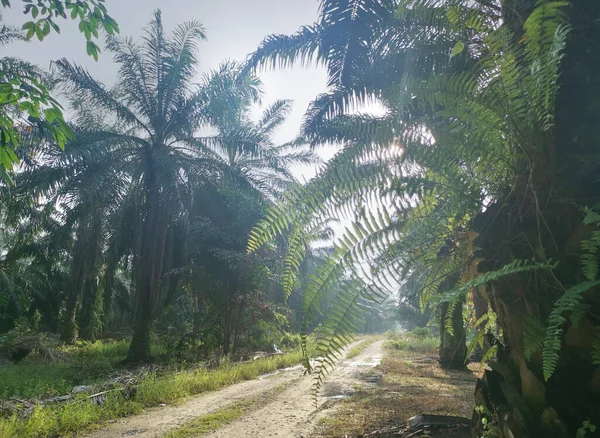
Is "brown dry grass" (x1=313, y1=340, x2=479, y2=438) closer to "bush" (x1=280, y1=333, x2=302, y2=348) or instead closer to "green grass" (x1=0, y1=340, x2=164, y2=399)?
"green grass" (x1=0, y1=340, x2=164, y2=399)

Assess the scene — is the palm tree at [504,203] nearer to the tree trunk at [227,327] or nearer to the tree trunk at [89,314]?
the tree trunk at [227,327]

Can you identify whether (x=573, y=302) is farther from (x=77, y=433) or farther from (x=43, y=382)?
(x=43, y=382)

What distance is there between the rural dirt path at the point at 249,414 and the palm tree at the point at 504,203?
3.12m

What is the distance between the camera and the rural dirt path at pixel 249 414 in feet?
14.9

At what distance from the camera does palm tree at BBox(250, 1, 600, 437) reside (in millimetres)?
1764

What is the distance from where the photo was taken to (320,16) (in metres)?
5.59


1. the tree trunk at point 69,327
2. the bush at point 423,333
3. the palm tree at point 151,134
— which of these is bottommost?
the bush at point 423,333

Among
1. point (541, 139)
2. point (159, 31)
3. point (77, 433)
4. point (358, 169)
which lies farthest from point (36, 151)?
point (541, 139)

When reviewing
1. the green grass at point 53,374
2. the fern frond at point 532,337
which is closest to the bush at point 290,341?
the green grass at point 53,374

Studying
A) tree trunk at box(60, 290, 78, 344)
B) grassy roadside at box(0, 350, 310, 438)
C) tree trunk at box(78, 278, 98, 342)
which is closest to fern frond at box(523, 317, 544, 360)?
grassy roadside at box(0, 350, 310, 438)

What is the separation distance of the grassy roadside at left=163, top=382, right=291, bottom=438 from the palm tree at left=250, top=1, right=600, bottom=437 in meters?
3.24

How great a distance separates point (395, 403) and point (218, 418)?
261 centimetres

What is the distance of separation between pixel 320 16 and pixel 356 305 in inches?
192

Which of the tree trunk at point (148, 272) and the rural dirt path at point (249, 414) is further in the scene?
the tree trunk at point (148, 272)
